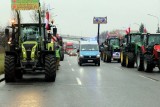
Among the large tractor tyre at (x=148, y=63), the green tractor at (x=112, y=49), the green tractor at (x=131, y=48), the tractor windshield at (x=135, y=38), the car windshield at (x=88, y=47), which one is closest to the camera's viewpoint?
the large tractor tyre at (x=148, y=63)

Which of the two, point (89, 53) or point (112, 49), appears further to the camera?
point (112, 49)

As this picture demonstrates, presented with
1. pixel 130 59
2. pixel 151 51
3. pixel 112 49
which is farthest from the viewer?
pixel 112 49

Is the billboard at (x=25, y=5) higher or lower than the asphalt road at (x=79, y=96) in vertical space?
higher

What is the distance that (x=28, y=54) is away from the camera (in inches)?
790

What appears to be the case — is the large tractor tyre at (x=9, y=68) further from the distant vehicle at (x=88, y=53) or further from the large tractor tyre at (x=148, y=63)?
the distant vehicle at (x=88, y=53)

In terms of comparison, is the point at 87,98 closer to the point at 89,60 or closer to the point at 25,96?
the point at 25,96

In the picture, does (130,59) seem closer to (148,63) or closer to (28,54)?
(148,63)

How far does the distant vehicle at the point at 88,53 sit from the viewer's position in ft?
127

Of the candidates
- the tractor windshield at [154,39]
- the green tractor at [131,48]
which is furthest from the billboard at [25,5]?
the green tractor at [131,48]

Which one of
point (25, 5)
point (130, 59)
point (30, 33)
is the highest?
point (25, 5)

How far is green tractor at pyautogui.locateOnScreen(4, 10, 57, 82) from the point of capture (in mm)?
19844

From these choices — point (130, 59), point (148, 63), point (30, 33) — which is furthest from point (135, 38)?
point (30, 33)

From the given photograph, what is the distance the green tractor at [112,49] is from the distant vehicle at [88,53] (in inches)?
305

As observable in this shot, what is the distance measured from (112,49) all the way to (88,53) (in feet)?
33.3
